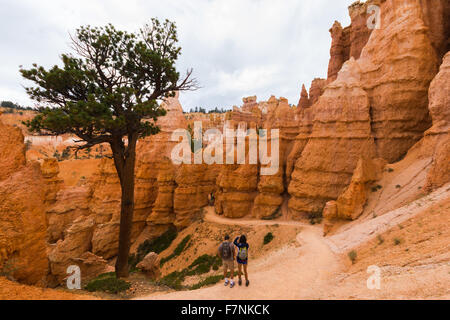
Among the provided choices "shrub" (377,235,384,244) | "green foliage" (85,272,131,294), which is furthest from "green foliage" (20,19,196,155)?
"shrub" (377,235,384,244)

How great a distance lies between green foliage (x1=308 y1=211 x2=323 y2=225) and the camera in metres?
18.2

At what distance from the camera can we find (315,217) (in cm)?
1873

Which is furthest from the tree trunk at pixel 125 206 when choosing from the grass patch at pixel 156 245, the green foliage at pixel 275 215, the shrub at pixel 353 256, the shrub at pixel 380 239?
the green foliage at pixel 275 215

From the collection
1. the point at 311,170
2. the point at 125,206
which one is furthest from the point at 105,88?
the point at 311,170

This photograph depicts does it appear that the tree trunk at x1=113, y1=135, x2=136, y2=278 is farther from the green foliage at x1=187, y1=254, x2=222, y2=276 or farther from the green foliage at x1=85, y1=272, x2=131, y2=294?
the green foliage at x1=187, y1=254, x2=222, y2=276

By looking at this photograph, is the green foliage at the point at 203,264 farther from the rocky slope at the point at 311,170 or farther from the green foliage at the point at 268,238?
the rocky slope at the point at 311,170

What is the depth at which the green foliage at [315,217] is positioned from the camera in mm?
18219

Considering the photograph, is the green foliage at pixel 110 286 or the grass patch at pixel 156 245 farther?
the grass patch at pixel 156 245

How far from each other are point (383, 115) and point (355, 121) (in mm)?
2221

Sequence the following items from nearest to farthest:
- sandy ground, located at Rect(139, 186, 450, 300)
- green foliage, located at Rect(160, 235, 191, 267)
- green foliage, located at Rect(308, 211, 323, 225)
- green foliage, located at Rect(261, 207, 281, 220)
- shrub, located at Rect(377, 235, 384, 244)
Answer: sandy ground, located at Rect(139, 186, 450, 300), shrub, located at Rect(377, 235, 384, 244), green foliage, located at Rect(308, 211, 323, 225), green foliage, located at Rect(160, 235, 191, 267), green foliage, located at Rect(261, 207, 281, 220)

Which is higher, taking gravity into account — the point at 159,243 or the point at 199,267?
the point at 159,243

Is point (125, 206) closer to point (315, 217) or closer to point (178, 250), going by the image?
point (178, 250)
